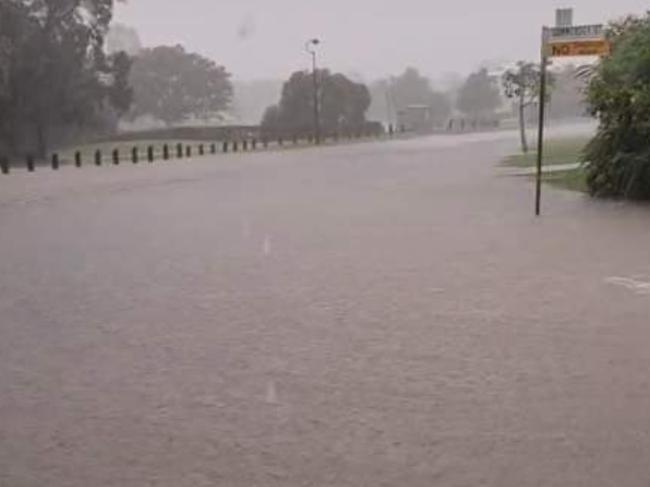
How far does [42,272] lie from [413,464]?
7379mm

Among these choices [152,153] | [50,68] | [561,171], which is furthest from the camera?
[50,68]

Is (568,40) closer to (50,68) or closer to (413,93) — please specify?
(50,68)

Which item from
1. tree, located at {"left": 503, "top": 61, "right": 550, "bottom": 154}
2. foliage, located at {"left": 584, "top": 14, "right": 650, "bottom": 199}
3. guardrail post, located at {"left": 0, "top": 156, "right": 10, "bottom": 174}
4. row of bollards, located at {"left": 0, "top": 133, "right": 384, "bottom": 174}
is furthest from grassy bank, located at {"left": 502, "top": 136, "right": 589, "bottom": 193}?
guardrail post, located at {"left": 0, "top": 156, "right": 10, "bottom": 174}

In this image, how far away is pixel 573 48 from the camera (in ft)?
55.4

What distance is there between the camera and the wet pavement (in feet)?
A: 16.9

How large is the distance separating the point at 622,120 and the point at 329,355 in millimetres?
13561

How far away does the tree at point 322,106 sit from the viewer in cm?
8788

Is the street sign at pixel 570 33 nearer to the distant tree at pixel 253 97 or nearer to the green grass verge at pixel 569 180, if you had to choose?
the green grass verge at pixel 569 180

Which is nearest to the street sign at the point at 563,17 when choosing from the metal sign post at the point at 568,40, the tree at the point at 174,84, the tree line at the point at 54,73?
the metal sign post at the point at 568,40

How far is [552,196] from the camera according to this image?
2077 cm

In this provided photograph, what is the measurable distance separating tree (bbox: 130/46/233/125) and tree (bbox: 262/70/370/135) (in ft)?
68.2

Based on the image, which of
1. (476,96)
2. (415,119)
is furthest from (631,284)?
(476,96)

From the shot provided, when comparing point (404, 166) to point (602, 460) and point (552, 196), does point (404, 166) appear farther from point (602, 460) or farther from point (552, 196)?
point (602, 460)

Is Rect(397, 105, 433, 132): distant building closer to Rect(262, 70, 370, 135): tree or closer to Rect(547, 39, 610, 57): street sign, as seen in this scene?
Rect(262, 70, 370, 135): tree
